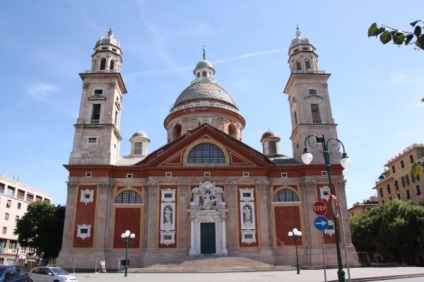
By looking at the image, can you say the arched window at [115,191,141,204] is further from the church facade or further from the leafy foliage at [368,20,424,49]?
the leafy foliage at [368,20,424,49]

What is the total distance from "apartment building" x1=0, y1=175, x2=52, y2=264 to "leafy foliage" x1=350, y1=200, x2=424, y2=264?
46984 millimetres

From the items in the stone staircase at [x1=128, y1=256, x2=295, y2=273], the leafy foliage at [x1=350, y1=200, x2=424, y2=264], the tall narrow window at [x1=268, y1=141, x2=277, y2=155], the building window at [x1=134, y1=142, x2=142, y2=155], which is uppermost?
the building window at [x1=134, y1=142, x2=142, y2=155]

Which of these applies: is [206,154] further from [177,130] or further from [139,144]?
[139,144]

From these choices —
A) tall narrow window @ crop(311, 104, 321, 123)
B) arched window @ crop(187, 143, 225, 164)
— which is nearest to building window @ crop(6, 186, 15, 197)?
arched window @ crop(187, 143, 225, 164)

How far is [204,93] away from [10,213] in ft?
128

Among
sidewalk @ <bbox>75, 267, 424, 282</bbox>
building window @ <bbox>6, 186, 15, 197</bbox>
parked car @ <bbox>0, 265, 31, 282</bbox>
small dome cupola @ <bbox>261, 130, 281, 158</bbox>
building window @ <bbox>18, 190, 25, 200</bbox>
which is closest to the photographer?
parked car @ <bbox>0, 265, 31, 282</bbox>

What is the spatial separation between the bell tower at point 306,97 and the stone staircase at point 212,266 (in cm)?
1269

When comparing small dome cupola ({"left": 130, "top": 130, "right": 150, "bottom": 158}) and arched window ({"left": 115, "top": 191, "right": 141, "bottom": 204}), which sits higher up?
small dome cupola ({"left": 130, "top": 130, "right": 150, "bottom": 158})

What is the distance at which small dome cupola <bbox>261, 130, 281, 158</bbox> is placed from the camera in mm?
44531

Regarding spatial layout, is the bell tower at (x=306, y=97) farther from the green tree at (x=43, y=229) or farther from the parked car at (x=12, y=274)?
the parked car at (x=12, y=274)

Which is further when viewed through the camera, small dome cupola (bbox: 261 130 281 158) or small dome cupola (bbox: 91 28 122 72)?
small dome cupola (bbox: 261 130 281 158)

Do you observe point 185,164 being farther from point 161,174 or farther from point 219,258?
point 219,258

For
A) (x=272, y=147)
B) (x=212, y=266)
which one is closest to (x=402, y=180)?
(x=272, y=147)

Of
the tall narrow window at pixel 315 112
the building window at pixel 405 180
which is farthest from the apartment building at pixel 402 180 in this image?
the tall narrow window at pixel 315 112
